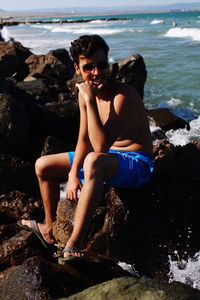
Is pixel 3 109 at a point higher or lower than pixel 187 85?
higher

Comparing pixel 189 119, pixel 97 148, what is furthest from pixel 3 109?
pixel 189 119

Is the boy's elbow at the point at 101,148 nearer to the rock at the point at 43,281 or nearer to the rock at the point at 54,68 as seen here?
the rock at the point at 43,281

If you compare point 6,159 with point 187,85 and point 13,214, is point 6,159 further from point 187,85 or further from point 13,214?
point 187,85

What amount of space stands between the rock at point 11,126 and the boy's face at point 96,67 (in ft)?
9.34

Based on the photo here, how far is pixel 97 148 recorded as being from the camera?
11.0 feet

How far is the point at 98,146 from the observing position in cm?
333

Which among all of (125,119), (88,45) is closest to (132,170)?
(125,119)

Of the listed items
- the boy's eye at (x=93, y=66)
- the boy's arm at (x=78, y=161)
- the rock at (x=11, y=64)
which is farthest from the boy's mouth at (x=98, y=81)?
the rock at (x=11, y=64)

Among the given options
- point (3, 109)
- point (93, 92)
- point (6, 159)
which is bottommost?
point (6, 159)

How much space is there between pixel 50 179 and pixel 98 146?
0.73 m

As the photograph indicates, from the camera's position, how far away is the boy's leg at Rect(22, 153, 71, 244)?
371 centimetres

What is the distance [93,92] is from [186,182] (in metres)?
1.27

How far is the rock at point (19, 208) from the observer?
4.40 m

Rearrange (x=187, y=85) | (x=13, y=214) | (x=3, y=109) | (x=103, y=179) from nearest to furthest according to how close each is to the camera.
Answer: (x=103, y=179)
(x=13, y=214)
(x=3, y=109)
(x=187, y=85)
